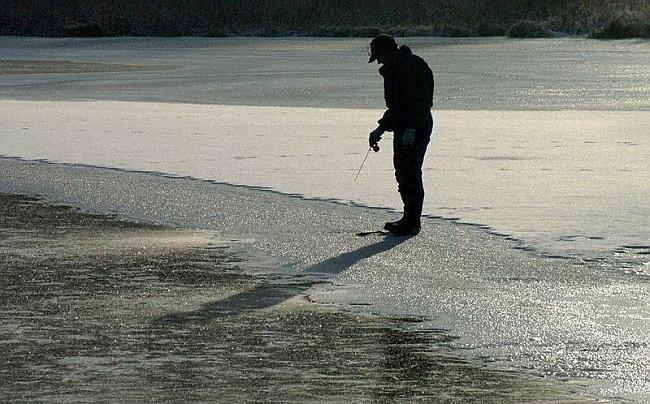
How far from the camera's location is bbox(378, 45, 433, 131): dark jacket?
35.3ft

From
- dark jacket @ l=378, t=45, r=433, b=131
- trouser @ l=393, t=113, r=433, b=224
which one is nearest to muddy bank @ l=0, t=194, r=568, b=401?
trouser @ l=393, t=113, r=433, b=224

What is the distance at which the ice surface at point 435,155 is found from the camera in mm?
11617

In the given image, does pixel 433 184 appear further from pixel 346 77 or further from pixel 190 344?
pixel 346 77

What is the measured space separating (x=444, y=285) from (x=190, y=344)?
209 centimetres

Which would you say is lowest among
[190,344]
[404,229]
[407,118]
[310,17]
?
[310,17]

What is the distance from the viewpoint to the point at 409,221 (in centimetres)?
1090

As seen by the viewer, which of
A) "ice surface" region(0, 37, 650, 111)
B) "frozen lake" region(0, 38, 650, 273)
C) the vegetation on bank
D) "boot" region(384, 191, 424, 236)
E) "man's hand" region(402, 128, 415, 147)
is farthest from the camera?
the vegetation on bank

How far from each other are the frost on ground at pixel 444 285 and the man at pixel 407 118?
0.84 ft

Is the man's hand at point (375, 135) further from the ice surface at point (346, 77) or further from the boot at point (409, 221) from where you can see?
the ice surface at point (346, 77)

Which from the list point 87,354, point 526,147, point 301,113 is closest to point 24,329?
point 87,354

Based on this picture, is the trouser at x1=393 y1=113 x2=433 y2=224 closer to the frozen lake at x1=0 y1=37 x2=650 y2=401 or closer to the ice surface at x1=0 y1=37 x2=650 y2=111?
the frozen lake at x1=0 y1=37 x2=650 y2=401

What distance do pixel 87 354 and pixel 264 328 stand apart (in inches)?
39.9

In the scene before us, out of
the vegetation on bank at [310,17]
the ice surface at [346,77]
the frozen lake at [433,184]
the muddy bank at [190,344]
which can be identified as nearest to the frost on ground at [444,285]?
the frozen lake at [433,184]

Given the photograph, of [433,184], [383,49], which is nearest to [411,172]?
[383,49]
